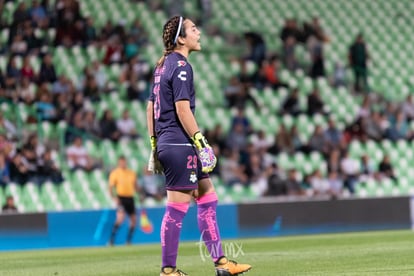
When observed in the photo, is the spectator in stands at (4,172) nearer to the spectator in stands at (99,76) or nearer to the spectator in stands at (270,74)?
the spectator in stands at (99,76)

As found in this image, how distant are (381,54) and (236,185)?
869cm

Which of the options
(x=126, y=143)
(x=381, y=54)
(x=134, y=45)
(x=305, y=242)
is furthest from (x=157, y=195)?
(x=381, y=54)

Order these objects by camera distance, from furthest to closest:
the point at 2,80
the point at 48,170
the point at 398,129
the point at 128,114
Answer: the point at 398,129 → the point at 128,114 → the point at 2,80 → the point at 48,170

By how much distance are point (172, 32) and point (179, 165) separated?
112 centimetres

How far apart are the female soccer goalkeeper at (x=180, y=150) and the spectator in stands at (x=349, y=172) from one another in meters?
14.7

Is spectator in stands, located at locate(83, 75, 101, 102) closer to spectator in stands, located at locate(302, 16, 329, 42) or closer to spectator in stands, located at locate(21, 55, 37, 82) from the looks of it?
spectator in stands, located at locate(21, 55, 37, 82)

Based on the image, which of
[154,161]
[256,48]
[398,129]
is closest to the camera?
[154,161]

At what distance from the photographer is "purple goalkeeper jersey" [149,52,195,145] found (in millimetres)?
8562

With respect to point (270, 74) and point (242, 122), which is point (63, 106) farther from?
point (270, 74)

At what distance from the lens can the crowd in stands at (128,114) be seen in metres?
21.1

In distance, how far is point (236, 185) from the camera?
2225 centimetres

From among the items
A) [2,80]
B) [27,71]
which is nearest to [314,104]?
Result: [27,71]

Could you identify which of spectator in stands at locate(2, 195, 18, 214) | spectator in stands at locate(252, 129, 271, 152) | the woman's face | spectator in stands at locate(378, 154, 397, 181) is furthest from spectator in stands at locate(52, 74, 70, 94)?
the woman's face

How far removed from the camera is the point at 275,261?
1123 cm
